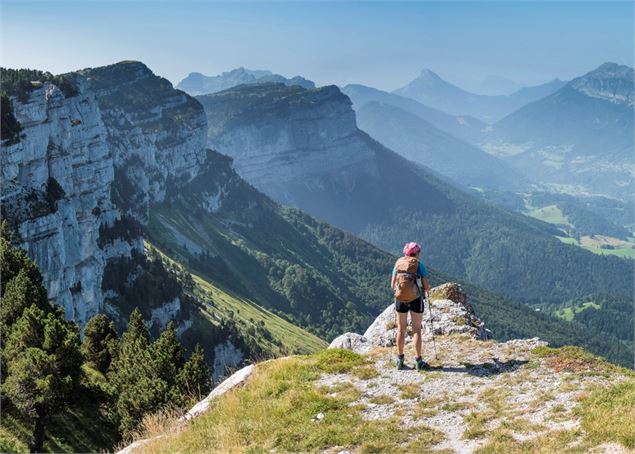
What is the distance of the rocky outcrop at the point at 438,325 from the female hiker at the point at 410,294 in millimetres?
4226

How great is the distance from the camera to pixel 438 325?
28.0 meters

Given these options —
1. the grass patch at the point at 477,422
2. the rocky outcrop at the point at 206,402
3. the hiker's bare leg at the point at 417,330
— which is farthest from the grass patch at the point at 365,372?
the grass patch at the point at 477,422

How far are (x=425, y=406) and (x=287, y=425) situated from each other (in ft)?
16.0

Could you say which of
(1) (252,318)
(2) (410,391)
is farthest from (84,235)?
(2) (410,391)

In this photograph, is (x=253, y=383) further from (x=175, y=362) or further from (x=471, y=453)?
(x=175, y=362)

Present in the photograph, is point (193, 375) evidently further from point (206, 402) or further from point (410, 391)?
point (410, 391)

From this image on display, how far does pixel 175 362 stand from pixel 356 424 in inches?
1401

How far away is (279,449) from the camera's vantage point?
16.5 m

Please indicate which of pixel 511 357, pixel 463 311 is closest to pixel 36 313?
pixel 463 311

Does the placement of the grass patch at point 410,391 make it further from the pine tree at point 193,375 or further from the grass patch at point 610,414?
the pine tree at point 193,375

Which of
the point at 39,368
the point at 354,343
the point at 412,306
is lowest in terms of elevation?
the point at 39,368

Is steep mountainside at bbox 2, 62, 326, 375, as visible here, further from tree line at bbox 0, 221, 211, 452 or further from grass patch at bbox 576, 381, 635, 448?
grass patch at bbox 576, 381, 635, 448

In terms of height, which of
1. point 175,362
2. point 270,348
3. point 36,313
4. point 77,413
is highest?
point 36,313

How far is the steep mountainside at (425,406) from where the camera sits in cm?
1577
